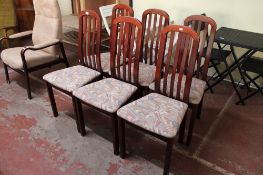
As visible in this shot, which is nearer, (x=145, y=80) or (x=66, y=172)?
(x=66, y=172)

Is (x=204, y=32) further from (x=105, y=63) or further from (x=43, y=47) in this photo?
(x=43, y=47)

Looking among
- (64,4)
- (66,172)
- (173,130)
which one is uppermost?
(64,4)

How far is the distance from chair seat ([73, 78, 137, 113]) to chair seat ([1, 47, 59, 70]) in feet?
3.56

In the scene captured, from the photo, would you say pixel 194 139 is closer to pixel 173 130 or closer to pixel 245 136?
pixel 245 136

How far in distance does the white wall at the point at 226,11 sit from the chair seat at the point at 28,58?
5.56ft

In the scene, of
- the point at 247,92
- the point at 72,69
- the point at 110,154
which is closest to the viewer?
the point at 110,154

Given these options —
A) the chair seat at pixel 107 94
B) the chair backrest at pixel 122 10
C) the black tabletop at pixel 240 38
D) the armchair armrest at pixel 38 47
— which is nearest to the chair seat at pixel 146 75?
the chair seat at pixel 107 94

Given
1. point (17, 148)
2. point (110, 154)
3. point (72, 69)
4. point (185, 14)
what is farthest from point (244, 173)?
point (185, 14)

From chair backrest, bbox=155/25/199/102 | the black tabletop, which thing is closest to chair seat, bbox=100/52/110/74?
chair backrest, bbox=155/25/199/102

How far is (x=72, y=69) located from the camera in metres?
2.32

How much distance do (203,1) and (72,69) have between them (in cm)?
180

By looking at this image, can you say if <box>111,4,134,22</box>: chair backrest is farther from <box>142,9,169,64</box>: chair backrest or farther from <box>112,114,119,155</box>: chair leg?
<box>112,114,119,155</box>: chair leg

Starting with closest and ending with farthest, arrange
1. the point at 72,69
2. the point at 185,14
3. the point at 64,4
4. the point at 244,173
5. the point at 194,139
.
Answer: the point at 244,173 < the point at 194,139 < the point at 72,69 < the point at 185,14 < the point at 64,4

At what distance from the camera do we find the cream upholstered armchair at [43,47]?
274 centimetres
